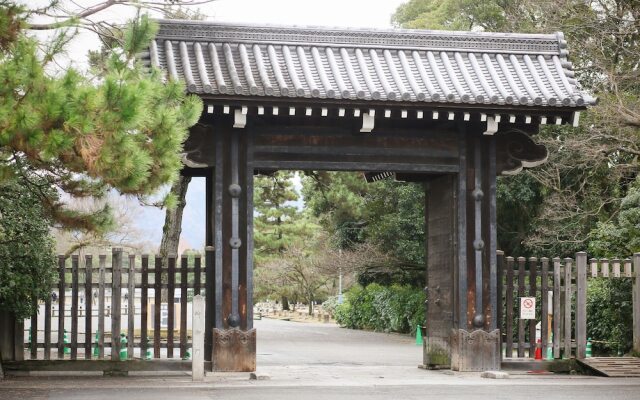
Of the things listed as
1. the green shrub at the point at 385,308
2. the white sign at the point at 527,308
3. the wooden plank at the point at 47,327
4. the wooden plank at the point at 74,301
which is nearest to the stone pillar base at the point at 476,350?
the white sign at the point at 527,308

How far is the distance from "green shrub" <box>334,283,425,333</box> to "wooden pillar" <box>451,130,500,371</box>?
55.0 feet

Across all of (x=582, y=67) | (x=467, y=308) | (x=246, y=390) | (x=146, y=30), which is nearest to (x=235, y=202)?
(x=246, y=390)

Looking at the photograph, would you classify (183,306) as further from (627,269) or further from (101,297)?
(627,269)

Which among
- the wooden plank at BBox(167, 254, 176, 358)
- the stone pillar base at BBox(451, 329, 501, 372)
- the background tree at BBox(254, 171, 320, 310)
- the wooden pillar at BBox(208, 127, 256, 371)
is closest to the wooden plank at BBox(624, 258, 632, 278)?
the stone pillar base at BBox(451, 329, 501, 372)

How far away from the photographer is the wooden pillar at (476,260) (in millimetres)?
15758

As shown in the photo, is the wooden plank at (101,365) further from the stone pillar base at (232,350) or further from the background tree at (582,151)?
the background tree at (582,151)

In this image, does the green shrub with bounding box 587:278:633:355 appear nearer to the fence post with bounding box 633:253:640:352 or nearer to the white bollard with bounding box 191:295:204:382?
the fence post with bounding box 633:253:640:352

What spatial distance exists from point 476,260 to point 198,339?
4.81 m

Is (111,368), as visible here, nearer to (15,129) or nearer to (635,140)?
(15,129)

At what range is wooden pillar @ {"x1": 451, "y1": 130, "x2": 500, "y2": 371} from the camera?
1576 centimetres

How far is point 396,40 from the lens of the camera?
54.2 ft

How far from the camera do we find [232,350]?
15.1 m

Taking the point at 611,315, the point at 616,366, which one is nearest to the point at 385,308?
the point at 611,315

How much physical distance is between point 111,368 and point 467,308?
233 inches
